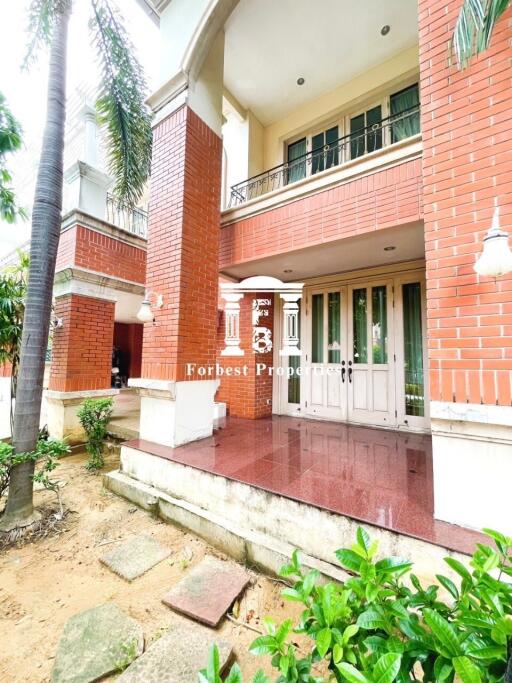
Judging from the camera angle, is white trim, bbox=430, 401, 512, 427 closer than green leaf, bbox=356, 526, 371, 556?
No

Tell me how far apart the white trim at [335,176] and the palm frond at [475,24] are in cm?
115

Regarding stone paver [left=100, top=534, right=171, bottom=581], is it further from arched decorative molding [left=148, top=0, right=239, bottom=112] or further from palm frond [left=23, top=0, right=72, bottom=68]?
palm frond [left=23, top=0, right=72, bottom=68]

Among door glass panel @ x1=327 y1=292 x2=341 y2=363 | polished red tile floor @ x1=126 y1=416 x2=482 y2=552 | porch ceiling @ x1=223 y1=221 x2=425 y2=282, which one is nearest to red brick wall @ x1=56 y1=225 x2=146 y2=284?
porch ceiling @ x1=223 y1=221 x2=425 y2=282

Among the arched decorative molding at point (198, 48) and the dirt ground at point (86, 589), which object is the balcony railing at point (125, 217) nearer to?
the arched decorative molding at point (198, 48)

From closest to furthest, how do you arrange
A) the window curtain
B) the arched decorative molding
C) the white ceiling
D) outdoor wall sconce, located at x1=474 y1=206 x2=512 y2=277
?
outdoor wall sconce, located at x1=474 y1=206 x2=512 y2=277 < the arched decorative molding < the white ceiling < the window curtain

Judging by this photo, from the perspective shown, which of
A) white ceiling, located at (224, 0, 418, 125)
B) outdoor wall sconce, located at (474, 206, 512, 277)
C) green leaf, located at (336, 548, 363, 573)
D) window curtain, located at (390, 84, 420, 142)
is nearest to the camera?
green leaf, located at (336, 548, 363, 573)

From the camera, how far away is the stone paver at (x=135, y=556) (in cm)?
252

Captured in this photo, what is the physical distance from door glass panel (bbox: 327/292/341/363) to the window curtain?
2945 mm

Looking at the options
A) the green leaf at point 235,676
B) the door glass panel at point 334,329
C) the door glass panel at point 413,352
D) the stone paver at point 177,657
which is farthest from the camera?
the door glass panel at point 334,329

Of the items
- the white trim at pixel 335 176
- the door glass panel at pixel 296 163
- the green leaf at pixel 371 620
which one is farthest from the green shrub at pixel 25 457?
the door glass panel at pixel 296 163

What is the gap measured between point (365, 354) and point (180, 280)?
11.6 feet

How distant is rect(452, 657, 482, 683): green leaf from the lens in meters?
0.73

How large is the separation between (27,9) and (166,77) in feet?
5.78

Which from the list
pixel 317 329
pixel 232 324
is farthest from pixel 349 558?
pixel 232 324
